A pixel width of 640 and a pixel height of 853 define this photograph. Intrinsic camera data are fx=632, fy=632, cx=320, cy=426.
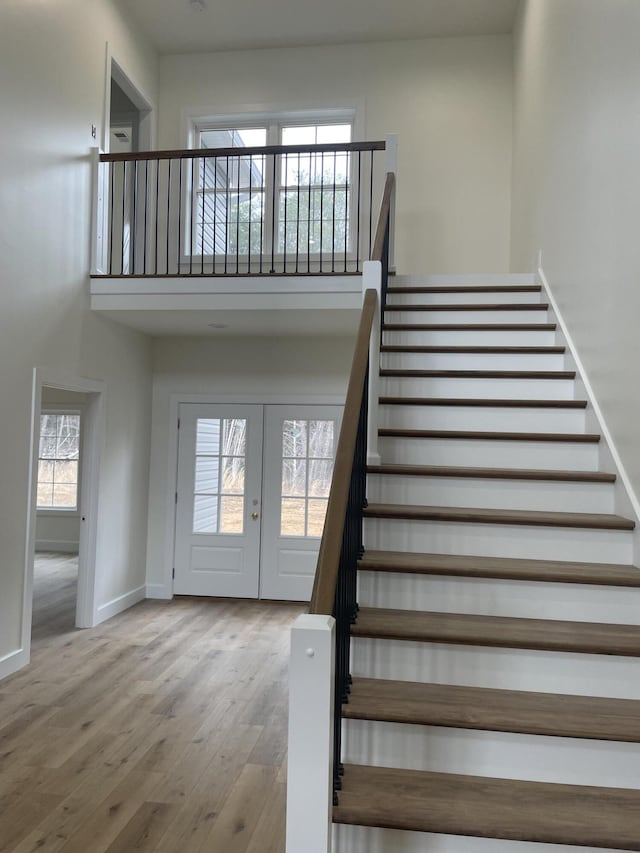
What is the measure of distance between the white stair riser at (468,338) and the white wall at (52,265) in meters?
2.39

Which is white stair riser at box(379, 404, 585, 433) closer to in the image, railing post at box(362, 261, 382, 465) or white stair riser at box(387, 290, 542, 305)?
railing post at box(362, 261, 382, 465)

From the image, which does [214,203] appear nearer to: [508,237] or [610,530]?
[508,237]

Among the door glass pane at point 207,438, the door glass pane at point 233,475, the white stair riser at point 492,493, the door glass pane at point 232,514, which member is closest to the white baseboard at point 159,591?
the door glass pane at point 232,514

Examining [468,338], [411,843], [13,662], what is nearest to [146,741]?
[13,662]

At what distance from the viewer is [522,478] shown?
2.79 metres

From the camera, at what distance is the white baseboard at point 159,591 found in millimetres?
6191

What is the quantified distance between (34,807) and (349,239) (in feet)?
17.8

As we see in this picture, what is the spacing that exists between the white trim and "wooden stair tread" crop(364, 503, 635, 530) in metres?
0.08

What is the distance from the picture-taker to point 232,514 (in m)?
6.23

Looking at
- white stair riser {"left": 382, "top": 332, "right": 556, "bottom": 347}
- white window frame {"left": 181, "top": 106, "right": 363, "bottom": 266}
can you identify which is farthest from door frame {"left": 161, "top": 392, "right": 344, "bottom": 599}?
white stair riser {"left": 382, "top": 332, "right": 556, "bottom": 347}

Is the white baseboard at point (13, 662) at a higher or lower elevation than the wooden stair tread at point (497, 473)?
lower

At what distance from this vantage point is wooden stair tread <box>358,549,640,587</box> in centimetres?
224

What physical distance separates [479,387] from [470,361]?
28 centimetres

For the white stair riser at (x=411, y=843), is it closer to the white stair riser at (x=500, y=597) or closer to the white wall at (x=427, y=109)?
the white stair riser at (x=500, y=597)
